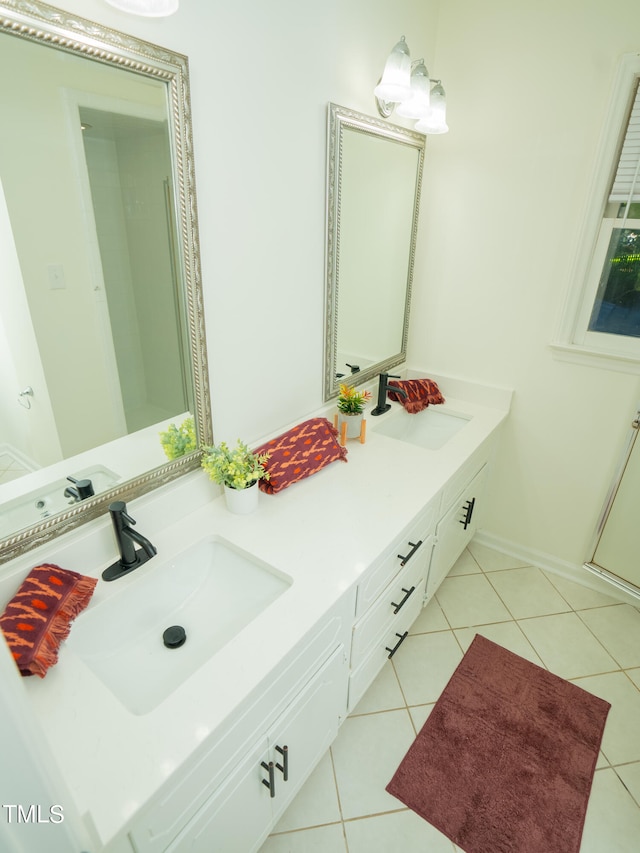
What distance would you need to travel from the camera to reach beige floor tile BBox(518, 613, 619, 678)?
74.4 inches

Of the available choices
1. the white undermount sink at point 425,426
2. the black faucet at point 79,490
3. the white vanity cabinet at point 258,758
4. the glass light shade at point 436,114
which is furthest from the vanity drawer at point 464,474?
the glass light shade at point 436,114

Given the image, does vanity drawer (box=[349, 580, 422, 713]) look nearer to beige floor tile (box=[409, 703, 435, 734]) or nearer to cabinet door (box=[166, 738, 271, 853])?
beige floor tile (box=[409, 703, 435, 734])

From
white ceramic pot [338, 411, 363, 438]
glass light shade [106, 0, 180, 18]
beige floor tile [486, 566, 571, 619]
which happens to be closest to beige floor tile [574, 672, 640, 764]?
beige floor tile [486, 566, 571, 619]

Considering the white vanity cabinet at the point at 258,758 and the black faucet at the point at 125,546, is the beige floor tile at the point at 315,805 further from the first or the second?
the black faucet at the point at 125,546

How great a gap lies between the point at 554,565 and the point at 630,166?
1.80 metres

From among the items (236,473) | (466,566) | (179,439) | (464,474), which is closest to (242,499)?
(236,473)

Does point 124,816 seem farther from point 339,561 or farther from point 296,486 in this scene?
point 296,486

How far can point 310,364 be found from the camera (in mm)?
1799

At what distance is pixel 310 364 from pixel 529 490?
1326 mm

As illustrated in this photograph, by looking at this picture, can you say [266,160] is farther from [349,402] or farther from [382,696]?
[382,696]

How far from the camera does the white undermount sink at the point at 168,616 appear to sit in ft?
3.41

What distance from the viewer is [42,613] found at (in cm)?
98

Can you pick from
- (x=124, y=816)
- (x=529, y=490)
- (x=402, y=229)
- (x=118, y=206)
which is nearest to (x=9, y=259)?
(x=118, y=206)

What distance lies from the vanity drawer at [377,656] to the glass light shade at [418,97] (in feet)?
5.85
